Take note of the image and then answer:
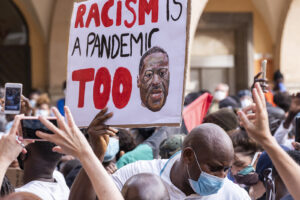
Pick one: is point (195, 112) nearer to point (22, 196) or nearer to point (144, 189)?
point (22, 196)

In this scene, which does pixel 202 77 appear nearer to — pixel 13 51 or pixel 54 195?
pixel 13 51

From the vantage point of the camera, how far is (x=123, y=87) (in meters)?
2.80

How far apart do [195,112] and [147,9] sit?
269 cm

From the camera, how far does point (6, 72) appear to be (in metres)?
12.6

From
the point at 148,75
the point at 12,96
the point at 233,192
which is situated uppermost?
the point at 148,75

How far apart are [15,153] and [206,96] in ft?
11.6

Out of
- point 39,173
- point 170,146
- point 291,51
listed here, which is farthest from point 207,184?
point 291,51

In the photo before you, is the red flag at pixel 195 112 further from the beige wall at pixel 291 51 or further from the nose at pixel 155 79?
the beige wall at pixel 291 51

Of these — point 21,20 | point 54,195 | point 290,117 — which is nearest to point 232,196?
point 54,195

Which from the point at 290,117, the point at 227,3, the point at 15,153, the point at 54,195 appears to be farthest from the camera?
the point at 227,3

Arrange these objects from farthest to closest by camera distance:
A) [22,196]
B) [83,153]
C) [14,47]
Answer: [14,47] < [22,196] < [83,153]

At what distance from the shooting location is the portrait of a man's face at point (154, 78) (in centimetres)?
268

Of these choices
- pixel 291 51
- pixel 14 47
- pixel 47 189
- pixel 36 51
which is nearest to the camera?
pixel 47 189

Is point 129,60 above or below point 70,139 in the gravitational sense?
above
